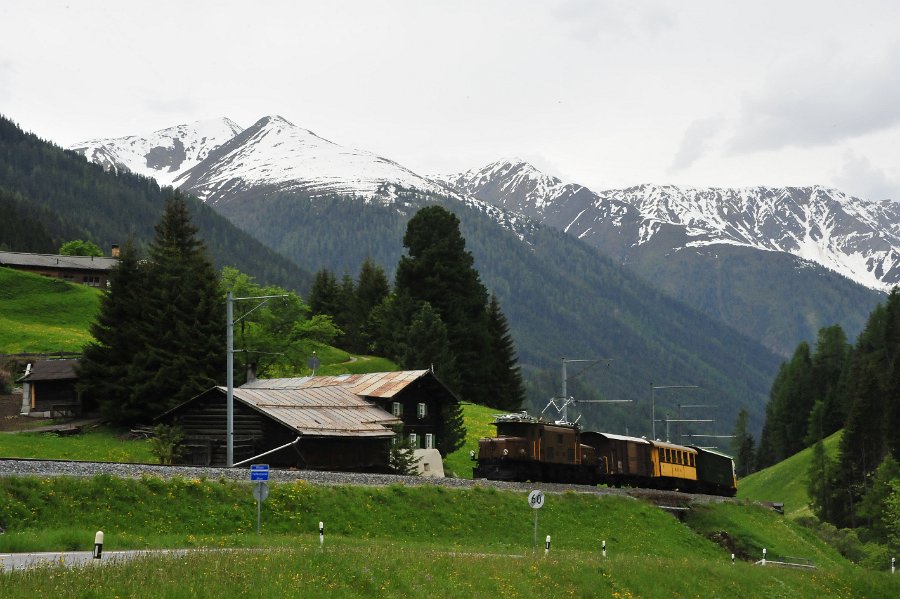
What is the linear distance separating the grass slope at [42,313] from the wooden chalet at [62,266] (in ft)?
85.6

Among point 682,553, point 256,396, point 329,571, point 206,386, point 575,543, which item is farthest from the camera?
point 206,386

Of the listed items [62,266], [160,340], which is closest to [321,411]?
[160,340]

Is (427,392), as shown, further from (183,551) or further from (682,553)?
(183,551)

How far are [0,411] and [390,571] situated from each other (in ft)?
181

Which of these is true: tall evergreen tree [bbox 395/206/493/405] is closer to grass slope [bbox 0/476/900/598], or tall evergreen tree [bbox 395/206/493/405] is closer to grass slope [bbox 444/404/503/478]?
grass slope [bbox 444/404/503/478]

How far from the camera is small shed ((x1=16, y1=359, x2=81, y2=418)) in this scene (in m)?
72.8

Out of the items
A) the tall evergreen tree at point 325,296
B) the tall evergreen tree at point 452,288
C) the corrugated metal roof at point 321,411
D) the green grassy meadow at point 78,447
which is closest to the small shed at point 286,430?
the corrugated metal roof at point 321,411

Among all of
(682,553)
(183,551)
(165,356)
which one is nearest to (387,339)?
(165,356)

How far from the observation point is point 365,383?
6931cm

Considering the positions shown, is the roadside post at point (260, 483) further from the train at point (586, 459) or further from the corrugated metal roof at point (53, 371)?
the corrugated metal roof at point (53, 371)

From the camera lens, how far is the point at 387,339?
117875 mm

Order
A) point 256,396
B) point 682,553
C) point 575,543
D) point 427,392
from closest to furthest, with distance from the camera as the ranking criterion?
1. point 575,543
2. point 682,553
3. point 256,396
4. point 427,392

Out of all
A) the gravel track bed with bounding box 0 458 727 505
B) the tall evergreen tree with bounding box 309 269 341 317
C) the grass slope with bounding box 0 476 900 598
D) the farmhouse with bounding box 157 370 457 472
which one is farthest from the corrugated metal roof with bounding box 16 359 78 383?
the tall evergreen tree with bounding box 309 269 341 317

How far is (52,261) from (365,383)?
91.6 meters
